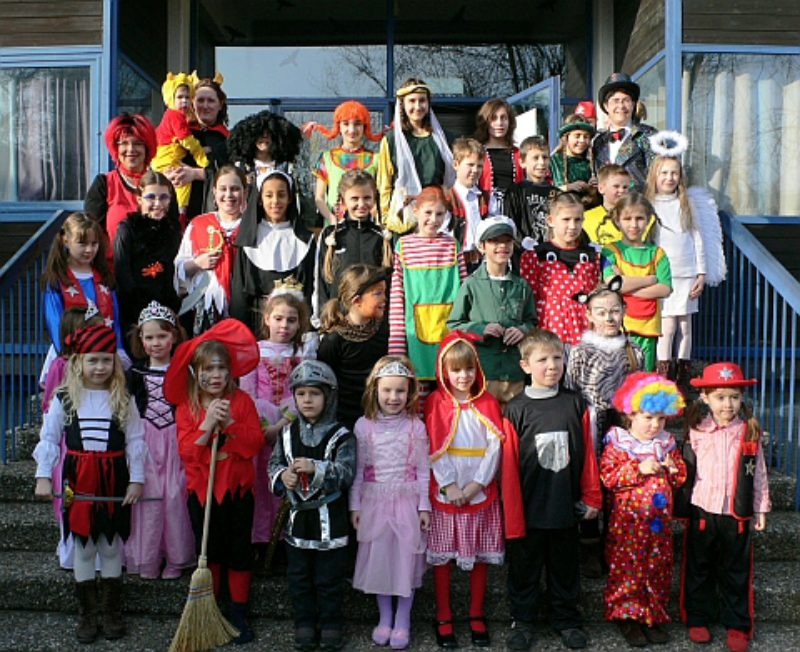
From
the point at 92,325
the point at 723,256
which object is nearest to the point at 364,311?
the point at 92,325

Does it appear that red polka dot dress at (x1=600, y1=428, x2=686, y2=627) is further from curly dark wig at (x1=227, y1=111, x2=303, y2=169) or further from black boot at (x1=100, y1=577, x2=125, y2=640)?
curly dark wig at (x1=227, y1=111, x2=303, y2=169)

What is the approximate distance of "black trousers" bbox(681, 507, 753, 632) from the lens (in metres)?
4.03

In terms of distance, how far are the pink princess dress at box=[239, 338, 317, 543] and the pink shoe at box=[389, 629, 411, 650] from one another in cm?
82

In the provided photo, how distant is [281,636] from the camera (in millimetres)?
4023

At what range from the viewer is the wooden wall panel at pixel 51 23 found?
296 inches

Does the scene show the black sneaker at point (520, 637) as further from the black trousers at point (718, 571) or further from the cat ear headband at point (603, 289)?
the cat ear headband at point (603, 289)

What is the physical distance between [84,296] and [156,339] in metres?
0.65

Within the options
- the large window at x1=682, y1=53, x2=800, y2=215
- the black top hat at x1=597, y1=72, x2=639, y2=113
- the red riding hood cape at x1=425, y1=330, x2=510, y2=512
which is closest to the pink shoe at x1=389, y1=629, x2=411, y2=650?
the red riding hood cape at x1=425, y1=330, x2=510, y2=512

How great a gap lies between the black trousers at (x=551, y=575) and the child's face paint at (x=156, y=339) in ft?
6.24

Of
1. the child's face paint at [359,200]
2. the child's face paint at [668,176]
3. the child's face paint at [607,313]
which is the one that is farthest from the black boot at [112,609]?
the child's face paint at [668,176]

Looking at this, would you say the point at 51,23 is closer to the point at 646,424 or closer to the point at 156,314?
the point at 156,314

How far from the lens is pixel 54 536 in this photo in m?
4.64

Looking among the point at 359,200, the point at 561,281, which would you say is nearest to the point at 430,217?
the point at 359,200

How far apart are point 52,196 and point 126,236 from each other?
3.07 m
